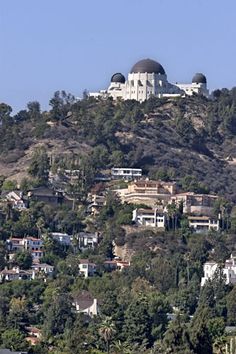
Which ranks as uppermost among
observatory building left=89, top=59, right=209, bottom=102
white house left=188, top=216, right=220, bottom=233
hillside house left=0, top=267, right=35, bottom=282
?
observatory building left=89, top=59, right=209, bottom=102

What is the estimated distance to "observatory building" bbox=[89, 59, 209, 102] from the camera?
388 feet

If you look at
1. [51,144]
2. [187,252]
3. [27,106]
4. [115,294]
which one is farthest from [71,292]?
[27,106]

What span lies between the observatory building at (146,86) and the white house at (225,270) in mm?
26238

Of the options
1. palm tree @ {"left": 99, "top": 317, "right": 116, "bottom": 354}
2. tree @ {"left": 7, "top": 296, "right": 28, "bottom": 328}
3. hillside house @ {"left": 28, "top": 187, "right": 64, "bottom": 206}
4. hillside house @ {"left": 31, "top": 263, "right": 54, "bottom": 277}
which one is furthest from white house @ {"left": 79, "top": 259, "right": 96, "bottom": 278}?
palm tree @ {"left": 99, "top": 317, "right": 116, "bottom": 354}

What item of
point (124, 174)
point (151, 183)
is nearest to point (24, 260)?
point (151, 183)

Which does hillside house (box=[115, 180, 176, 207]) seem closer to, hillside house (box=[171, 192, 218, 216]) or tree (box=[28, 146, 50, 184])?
hillside house (box=[171, 192, 218, 216])

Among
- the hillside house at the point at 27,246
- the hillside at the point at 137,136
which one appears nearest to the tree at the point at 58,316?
the hillside house at the point at 27,246

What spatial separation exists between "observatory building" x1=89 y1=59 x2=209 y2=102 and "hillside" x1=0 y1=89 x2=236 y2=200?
1936 mm

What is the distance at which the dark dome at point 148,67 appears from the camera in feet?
387

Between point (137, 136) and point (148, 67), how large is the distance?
6512 millimetres

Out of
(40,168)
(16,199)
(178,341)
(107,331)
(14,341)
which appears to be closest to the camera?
(178,341)

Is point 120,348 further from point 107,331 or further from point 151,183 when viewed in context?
point 151,183

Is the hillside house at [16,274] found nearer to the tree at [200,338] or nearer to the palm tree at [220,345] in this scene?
the palm tree at [220,345]

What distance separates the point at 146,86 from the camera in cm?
11925
